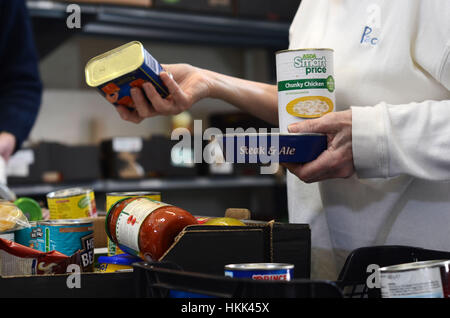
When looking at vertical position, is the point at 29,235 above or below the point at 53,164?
below

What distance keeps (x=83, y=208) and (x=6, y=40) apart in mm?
1619

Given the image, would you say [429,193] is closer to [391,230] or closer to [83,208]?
[391,230]

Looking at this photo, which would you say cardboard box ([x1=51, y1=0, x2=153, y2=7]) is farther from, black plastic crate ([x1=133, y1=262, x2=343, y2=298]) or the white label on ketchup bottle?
black plastic crate ([x1=133, y1=262, x2=343, y2=298])

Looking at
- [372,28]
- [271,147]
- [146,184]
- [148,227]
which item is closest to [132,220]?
[148,227]

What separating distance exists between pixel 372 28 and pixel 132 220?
0.63 meters

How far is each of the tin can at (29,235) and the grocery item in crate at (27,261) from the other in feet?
0.44

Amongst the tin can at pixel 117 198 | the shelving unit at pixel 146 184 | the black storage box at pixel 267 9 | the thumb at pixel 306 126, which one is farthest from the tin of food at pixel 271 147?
the black storage box at pixel 267 9

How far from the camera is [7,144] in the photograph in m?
2.23

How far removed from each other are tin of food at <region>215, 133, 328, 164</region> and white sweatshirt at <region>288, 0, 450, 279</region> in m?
0.08

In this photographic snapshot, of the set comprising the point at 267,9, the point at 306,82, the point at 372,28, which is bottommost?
the point at 306,82

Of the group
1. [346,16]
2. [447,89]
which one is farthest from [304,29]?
[447,89]

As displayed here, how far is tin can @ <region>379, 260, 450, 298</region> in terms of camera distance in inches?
24.3

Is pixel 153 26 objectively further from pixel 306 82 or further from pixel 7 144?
pixel 306 82
